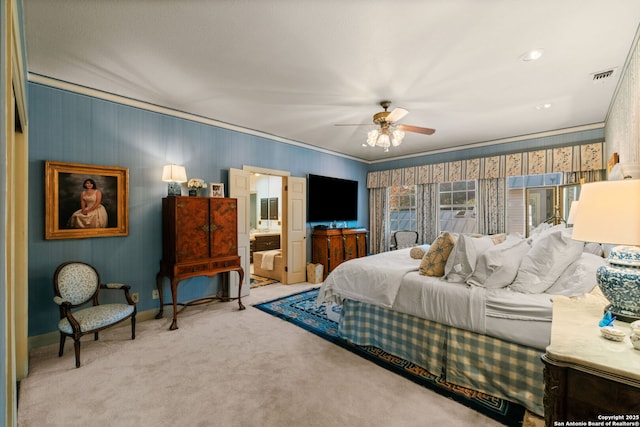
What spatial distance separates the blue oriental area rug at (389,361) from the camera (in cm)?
191

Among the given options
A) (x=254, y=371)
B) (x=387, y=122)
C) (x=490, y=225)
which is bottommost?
(x=254, y=371)

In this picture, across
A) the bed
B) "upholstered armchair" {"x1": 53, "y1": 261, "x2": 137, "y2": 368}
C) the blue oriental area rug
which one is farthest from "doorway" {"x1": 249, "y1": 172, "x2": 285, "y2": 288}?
the bed

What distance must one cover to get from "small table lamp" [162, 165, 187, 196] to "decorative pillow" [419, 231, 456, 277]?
2.95 metres

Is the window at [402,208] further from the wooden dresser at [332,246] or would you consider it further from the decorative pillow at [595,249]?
the decorative pillow at [595,249]

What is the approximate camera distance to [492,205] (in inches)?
203

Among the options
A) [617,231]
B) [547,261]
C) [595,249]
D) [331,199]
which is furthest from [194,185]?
[595,249]

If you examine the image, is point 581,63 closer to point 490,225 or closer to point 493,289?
point 493,289

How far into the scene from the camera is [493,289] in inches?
85.9

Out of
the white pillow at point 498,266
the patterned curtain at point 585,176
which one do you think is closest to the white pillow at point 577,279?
the white pillow at point 498,266

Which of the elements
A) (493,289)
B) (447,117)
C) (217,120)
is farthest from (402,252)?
(217,120)

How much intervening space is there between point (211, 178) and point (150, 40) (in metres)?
2.11

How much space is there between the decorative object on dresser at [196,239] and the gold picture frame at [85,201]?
1.59 feet

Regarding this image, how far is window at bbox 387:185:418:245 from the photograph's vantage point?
6359 mm

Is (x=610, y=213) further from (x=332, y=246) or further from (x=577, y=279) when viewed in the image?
(x=332, y=246)
